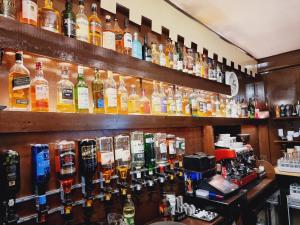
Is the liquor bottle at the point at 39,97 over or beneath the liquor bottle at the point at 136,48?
beneath

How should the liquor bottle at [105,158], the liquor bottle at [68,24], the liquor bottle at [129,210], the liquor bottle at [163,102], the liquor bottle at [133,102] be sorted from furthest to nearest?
the liquor bottle at [163,102] → the liquor bottle at [133,102] → the liquor bottle at [129,210] → the liquor bottle at [105,158] → the liquor bottle at [68,24]

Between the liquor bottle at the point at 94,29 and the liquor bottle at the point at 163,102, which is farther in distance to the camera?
the liquor bottle at the point at 163,102

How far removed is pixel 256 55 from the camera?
441 centimetres

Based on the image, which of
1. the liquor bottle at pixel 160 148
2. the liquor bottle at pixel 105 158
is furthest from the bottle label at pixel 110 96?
the liquor bottle at pixel 160 148

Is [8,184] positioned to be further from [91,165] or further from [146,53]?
[146,53]

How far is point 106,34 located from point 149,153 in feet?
3.18

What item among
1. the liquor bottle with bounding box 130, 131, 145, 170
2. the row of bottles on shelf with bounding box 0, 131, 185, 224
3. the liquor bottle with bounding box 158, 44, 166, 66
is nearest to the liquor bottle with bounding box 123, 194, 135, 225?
the row of bottles on shelf with bounding box 0, 131, 185, 224

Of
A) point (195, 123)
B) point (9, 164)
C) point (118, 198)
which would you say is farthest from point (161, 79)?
point (9, 164)

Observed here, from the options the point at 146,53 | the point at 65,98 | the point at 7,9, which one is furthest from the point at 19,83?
the point at 146,53

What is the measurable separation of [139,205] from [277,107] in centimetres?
370

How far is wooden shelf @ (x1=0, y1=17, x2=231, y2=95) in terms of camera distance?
106 centimetres

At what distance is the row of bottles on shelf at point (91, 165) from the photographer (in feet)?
3.54

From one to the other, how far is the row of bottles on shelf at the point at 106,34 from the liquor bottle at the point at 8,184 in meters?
0.70

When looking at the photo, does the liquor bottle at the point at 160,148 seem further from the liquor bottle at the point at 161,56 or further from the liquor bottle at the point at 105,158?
the liquor bottle at the point at 161,56
